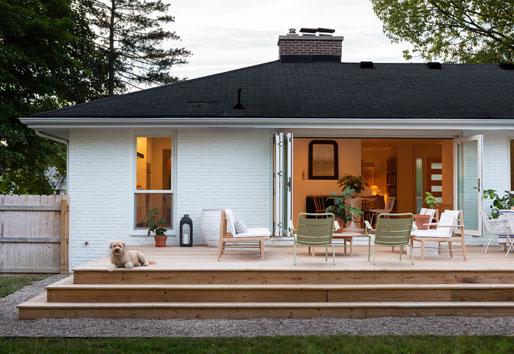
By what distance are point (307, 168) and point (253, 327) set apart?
10264 millimetres

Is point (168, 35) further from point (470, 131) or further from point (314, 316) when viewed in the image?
point (314, 316)

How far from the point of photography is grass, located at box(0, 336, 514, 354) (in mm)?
6375

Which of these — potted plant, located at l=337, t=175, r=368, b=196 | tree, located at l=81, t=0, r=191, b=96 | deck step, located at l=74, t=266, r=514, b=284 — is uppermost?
tree, located at l=81, t=0, r=191, b=96

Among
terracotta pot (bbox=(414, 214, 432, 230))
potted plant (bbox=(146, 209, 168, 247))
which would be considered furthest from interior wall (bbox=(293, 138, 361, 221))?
terracotta pot (bbox=(414, 214, 432, 230))

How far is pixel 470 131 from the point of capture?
12375mm

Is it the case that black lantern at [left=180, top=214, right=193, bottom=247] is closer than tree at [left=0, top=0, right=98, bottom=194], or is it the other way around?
black lantern at [left=180, top=214, right=193, bottom=247]

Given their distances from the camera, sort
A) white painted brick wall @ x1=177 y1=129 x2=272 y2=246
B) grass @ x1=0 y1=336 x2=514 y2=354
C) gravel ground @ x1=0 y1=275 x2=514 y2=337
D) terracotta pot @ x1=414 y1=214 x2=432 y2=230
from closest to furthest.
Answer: grass @ x1=0 y1=336 x2=514 y2=354, gravel ground @ x1=0 y1=275 x2=514 y2=337, terracotta pot @ x1=414 y1=214 x2=432 y2=230, white painted brick wall @ x1=177 y1=129 x2=272 y2=246

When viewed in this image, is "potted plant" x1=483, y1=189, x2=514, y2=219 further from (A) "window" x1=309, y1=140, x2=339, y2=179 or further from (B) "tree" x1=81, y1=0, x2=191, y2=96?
(B) "tree" x1=81, y1=0, x2=191, y2=96

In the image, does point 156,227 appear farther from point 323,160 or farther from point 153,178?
point 323,160

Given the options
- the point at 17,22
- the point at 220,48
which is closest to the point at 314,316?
the point at 17,22

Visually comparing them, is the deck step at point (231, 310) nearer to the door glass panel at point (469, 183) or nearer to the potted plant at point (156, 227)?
the potted plant at point (156, 227)

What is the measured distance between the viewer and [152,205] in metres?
12.3

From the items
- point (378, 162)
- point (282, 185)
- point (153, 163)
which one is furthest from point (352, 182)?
point (153, 163)

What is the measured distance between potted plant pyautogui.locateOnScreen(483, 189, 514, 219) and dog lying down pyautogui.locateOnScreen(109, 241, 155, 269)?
647 centimetres
